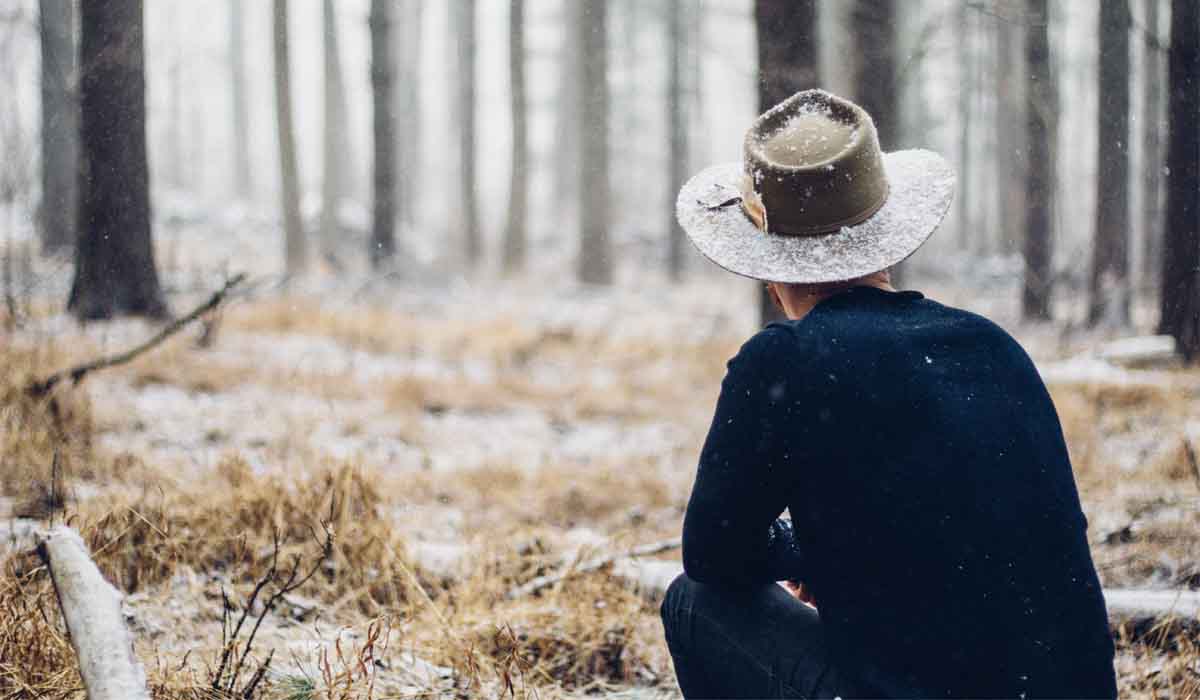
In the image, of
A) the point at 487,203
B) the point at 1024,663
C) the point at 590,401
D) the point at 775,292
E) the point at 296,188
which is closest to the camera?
the point at 1024,663

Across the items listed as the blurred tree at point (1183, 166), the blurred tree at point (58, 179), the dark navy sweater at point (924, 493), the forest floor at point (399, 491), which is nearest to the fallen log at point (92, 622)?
the forest floor at point (399, 491)

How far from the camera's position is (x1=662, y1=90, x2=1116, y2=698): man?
69.0 inches

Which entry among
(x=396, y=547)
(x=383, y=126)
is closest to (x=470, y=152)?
(x=383, y=126)

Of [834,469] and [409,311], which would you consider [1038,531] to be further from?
[409,311]

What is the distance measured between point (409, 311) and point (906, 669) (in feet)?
33.8

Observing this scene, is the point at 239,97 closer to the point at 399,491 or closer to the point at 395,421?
the point at 395,421

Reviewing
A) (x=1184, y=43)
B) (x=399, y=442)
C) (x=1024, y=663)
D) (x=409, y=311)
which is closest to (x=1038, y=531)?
(x=1024, y=663)

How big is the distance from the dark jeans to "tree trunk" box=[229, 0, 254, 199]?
98.9 feet

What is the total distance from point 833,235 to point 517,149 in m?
16.0

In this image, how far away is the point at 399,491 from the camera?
4.78 m

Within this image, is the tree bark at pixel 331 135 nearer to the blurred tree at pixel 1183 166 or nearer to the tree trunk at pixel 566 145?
the tree trunk at pixel 566 145

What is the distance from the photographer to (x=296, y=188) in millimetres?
15734

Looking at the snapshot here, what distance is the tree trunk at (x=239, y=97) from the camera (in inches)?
1161

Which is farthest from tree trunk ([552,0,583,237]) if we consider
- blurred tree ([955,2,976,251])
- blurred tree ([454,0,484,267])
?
blurred tree ([955,2,976,251])
